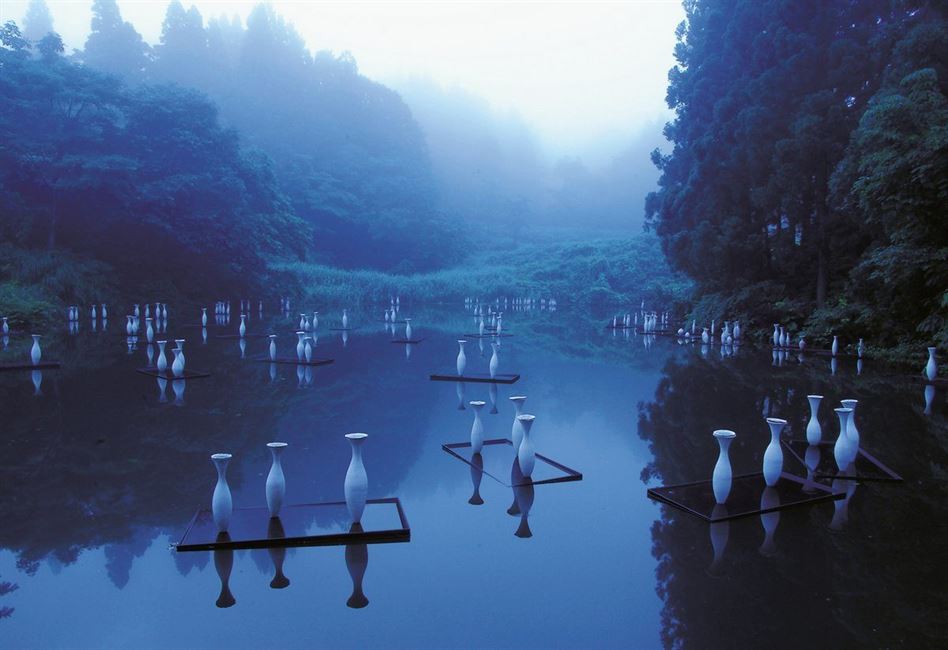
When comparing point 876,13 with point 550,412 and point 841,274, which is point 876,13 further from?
point 550,412

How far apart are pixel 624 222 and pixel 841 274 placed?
81.8 metres

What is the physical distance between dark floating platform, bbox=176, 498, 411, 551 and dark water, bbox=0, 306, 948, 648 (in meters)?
0.12

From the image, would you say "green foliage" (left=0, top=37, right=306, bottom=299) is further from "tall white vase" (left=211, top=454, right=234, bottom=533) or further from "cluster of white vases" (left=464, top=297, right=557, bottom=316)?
"tall white vase" (left=211, top=454, right=234, bottom=533)

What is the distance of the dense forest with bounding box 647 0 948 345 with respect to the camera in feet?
49.8

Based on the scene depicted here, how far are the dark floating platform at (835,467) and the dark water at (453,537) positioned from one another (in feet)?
0.97

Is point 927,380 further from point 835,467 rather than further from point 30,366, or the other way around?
point 30,366

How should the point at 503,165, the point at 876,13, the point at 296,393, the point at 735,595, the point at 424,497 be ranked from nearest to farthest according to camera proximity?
the point at 735,595 → the point at 424,497 → the point at 296,393 → the point at 876,13 → the point at 503,165

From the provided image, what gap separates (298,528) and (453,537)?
1.39 m

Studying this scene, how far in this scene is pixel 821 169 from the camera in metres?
20.8

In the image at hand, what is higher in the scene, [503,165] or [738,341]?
[503,165]

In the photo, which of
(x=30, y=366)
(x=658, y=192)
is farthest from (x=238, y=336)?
(x=658, y=192)

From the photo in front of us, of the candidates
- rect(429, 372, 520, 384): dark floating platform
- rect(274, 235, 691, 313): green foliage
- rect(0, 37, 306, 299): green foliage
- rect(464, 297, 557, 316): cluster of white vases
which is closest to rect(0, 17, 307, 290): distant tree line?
rect(0, 37, 306, 299): green foliage

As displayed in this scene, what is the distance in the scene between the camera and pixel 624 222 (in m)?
102

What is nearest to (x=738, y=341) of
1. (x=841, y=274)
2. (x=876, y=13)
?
(x=841, y=274)
